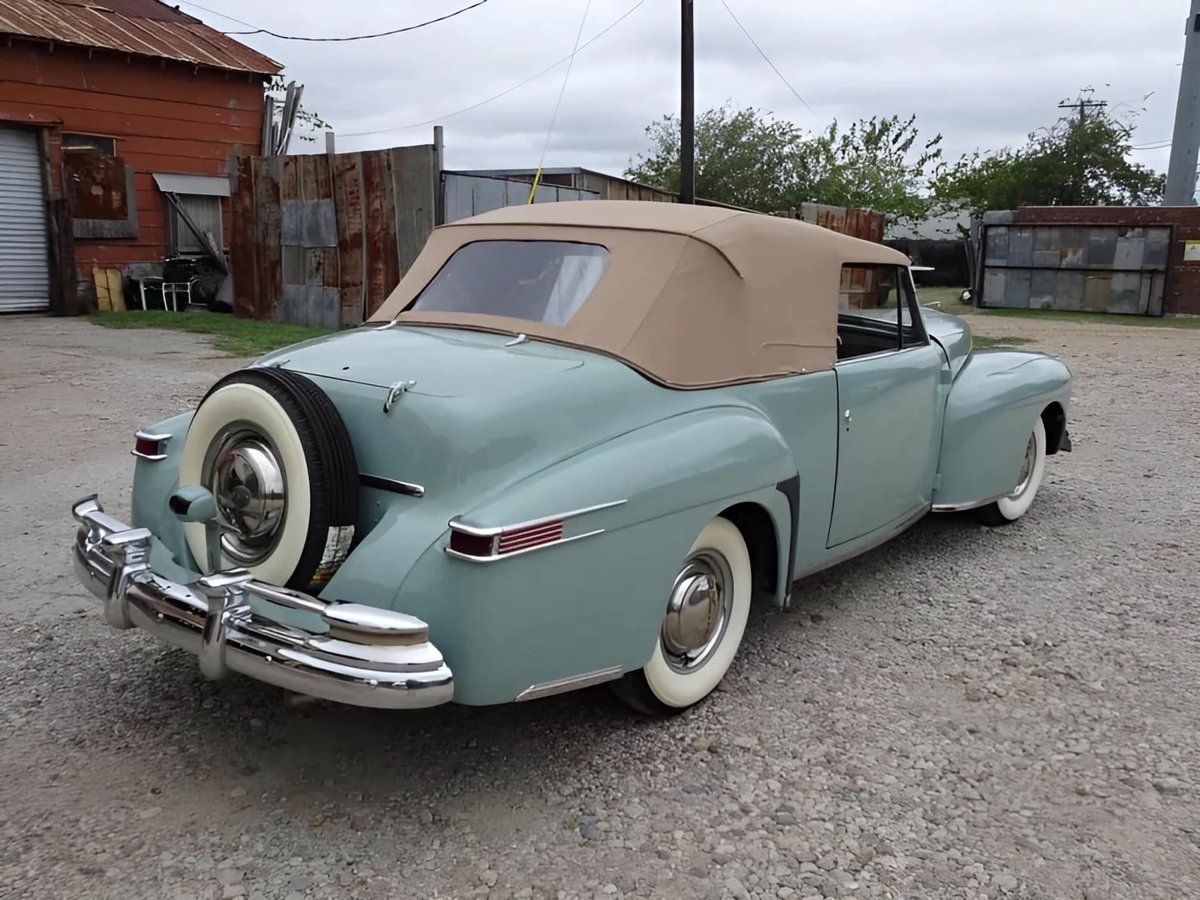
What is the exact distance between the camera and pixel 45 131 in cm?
1518

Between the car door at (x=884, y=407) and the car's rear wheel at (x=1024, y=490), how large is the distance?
2.69 ft

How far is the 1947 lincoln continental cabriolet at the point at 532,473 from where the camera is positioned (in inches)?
101

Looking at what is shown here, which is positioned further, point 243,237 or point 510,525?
point 243,237

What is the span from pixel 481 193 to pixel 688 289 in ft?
31.1

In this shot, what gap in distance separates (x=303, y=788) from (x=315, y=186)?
1134cm

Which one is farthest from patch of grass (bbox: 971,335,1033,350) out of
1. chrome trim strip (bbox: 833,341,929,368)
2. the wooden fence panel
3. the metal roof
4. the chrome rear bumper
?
the metal roof

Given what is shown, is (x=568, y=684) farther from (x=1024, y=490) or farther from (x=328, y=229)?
(x=328, y=229)

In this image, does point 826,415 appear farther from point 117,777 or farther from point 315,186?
point 315,186

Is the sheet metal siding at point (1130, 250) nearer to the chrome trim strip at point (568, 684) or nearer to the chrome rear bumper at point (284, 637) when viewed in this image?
the chrome trim strip at point (568, 684)

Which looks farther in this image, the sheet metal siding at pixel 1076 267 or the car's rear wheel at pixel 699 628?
the sheet metal siding at pixel 1076 267

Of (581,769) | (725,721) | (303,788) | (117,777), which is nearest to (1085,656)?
(725,721)

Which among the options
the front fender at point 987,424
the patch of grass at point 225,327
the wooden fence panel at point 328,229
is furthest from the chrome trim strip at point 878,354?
the wooden fence panel at point 328,229

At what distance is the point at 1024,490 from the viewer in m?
5.54

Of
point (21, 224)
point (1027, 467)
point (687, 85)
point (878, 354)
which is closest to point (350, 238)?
point (687, 85)
